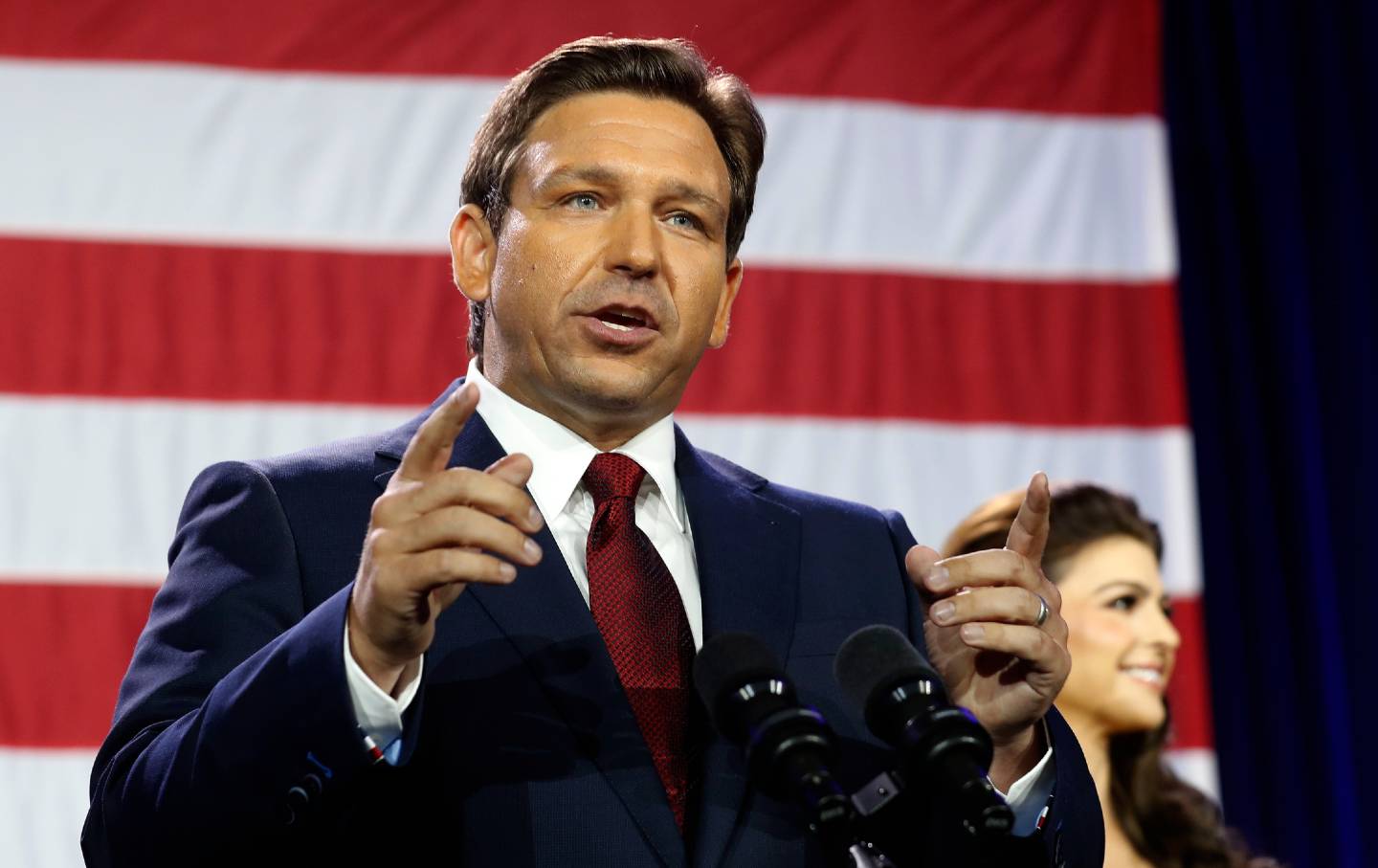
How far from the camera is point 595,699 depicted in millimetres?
1277

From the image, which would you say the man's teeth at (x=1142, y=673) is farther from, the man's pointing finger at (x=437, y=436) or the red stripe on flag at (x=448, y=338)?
the man's pointing finger at (x=437, y=436)

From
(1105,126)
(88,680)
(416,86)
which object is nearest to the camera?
(88,680)

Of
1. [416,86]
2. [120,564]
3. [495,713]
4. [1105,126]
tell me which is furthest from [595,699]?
[1105,126]

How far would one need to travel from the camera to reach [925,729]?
97 cm

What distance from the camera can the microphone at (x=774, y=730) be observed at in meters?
0.90

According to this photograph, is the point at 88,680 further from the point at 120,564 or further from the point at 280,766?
the point at 280,766

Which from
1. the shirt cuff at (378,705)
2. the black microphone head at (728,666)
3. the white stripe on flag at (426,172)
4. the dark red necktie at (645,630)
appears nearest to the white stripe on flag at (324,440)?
the white stripe on flag at (426,172)

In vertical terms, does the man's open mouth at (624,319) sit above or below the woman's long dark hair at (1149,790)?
above

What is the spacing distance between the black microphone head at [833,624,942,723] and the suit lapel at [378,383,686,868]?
0.23m

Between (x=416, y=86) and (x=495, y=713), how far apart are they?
166 cm

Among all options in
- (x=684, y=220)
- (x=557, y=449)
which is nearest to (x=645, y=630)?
(x=557, y=449)

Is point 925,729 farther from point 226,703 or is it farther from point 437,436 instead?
point 226,703

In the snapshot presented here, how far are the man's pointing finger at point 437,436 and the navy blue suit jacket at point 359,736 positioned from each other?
11cm

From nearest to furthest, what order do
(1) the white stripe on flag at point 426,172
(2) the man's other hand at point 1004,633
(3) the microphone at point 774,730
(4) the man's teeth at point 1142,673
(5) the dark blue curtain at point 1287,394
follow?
(3) the microphone at point 774,730 → (2) the man's other hand at point 1004,633 → (1) the white stripe on flag at point 426,172 → (4) the man's teeth at point 1142,673 → (5) the dark blue curtain at point 1287,394
